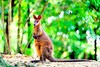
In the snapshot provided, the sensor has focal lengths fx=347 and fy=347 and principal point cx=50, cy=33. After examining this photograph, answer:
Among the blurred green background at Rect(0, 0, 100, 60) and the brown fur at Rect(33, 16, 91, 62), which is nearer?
the brown fur at Rect(33, 16, 91, 62)

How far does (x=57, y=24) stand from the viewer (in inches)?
508

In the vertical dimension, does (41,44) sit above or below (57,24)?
below

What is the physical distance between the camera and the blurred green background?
10.7 meters

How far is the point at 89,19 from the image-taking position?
1041 centimetres

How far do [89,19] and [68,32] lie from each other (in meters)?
3.85

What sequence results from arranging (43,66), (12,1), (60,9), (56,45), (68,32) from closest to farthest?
1. (43,66)
2. (12,1)
3. (60,9)
4. (68,32)
5. (56,45)

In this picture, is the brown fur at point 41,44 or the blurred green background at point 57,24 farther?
the blurred green background at point 57,24

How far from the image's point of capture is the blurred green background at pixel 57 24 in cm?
1070

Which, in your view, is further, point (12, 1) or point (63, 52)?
point (63, 52)

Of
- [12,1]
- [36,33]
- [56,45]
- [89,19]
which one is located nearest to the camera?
[36,33]

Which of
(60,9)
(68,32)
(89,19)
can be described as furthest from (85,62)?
(68,32)

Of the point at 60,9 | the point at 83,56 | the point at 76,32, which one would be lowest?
the point at 83,56

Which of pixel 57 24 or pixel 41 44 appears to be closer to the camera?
pixel 41 44

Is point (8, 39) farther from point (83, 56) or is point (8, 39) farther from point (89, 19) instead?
point (83, 56)
